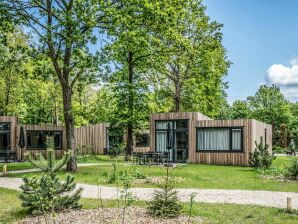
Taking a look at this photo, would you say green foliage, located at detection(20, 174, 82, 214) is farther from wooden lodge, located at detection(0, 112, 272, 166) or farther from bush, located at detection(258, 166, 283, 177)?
wooden lodge, located at detection(0, 112, 272, 166)

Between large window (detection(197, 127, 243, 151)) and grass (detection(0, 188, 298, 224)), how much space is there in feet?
48.3

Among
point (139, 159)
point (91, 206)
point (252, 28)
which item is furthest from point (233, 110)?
point (91, 206)

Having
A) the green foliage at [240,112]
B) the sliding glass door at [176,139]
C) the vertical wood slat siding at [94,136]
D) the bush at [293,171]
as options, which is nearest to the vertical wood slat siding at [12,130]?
the vertical wood slat siding at [94,136]

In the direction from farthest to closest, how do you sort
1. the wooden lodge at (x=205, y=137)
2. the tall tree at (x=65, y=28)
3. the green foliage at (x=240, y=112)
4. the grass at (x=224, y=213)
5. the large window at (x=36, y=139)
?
the green foliage at (x=240, y=112) → the large window at (x=36, y=139) → the wooden lodge at (x=205, y=137) → the tall tree at (x=65, y=28) → the grass at (x=224, y=213)

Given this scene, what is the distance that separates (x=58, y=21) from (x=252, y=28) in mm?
8662

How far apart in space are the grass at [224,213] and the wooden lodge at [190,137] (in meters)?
14.5

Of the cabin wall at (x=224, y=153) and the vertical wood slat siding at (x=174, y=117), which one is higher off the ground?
the vertical wood slat siding at (x=174, y=117)

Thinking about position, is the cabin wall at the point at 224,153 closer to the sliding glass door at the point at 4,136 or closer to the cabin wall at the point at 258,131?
the cabin wall at the point at 258,131

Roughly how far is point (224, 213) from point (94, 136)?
96.5 ft

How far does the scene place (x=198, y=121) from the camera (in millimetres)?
25438

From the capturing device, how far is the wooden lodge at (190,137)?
23.9 meters

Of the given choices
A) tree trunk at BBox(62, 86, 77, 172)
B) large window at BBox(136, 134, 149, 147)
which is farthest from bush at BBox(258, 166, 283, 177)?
large window at BBox(136, 134, 149, 147)

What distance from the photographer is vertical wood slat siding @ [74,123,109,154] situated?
36.8m

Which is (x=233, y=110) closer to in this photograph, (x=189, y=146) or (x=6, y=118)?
(x=189, y=146)
